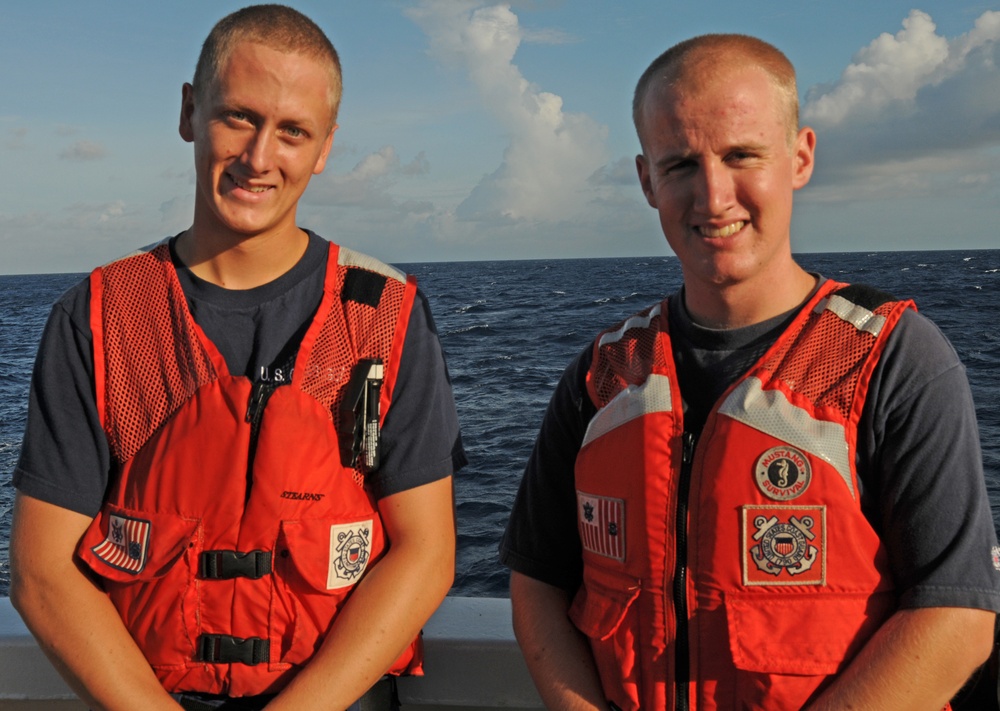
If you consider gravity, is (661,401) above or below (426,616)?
above

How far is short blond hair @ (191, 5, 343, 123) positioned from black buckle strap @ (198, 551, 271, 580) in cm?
110

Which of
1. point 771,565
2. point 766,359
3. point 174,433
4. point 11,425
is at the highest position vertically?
point 766,359

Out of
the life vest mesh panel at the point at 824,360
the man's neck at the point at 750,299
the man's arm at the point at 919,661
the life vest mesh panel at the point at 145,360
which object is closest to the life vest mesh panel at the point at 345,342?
the life vest mesh panel at the point at 145,360

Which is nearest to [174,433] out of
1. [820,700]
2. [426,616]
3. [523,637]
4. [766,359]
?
[426,616]

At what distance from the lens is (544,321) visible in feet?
124

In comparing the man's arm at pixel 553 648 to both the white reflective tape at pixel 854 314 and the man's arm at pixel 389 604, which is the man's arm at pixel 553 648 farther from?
the white reflective tape at pixel 854 314

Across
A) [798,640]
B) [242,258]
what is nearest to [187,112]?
[242,258]

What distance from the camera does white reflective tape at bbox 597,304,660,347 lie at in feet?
8.09

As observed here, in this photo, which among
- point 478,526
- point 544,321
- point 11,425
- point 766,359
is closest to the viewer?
point 766,359

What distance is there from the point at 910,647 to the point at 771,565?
0.31 meters

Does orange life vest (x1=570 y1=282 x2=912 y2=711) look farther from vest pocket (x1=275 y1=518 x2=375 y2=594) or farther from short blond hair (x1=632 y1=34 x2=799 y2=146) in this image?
vest pocket (x1=275 y1=518 x2=375 y2=594)

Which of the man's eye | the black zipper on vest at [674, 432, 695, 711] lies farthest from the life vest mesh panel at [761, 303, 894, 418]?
the man's eye

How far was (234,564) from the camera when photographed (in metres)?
2.31

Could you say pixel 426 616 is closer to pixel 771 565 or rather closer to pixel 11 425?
pixel 771 565
